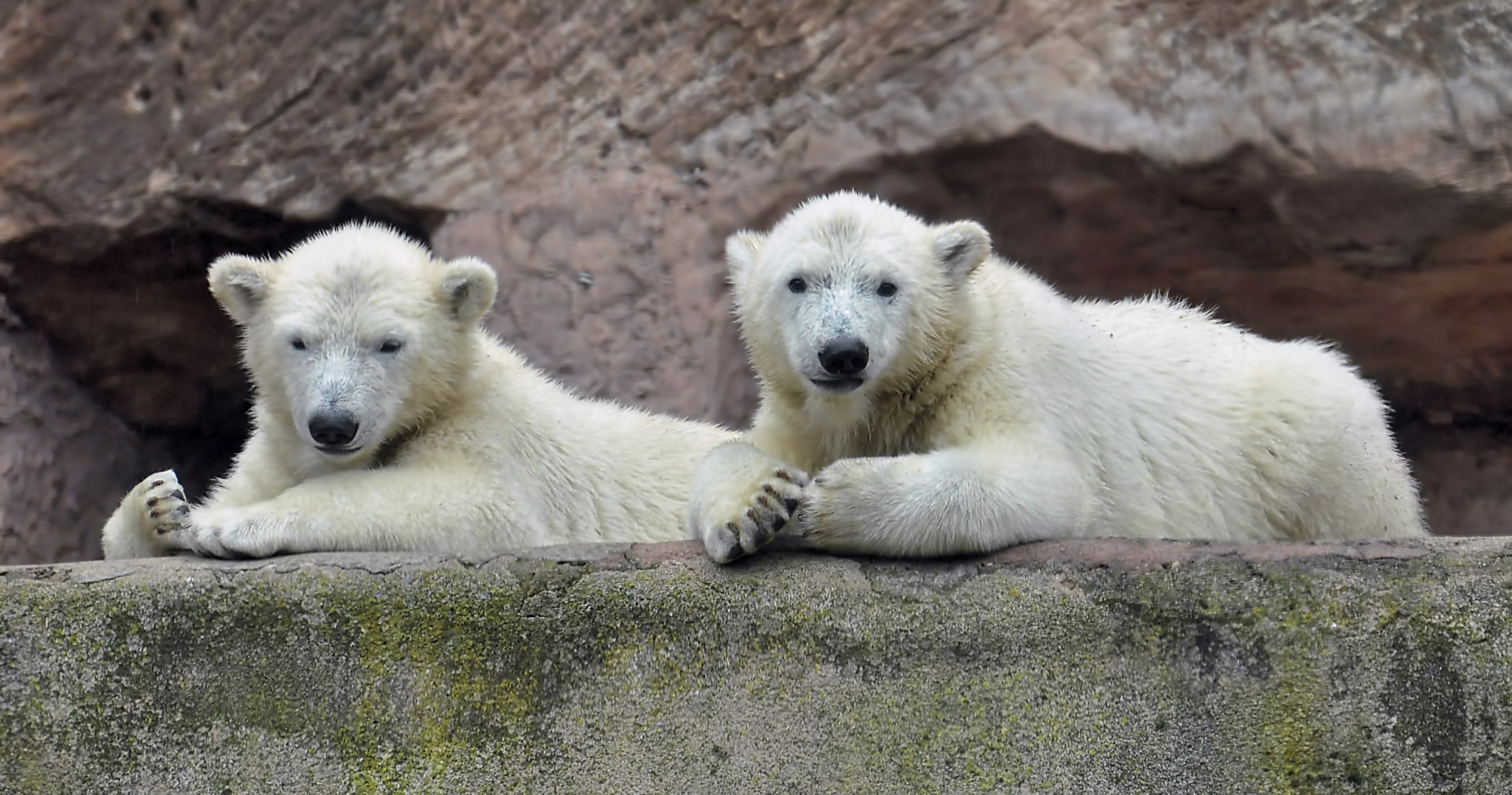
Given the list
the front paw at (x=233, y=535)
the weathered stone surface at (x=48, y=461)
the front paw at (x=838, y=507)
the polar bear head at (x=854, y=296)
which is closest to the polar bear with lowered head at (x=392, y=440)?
the front paw at (x=233, y=535)

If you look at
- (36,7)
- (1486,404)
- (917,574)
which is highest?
(36,7)

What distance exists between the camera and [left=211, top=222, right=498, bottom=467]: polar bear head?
389 centimetres

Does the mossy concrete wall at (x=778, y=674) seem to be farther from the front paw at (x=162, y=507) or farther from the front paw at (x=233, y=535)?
the front paw at (x=162, y=507)

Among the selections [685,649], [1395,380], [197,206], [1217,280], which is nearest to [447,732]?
[685,649]

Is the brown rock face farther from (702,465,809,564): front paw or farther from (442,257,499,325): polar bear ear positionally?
(702,465,809,564): front paw

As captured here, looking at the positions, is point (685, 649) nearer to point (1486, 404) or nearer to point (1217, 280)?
point (1217, 280)

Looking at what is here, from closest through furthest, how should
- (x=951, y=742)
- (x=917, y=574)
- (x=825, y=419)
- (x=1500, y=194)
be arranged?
(x=951, y=742) < (x=917, y=574) < (x=825, y=419) < (x=1500, y=194)

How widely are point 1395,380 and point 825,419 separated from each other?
9.68 ft

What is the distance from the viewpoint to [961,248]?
3760 millimetres

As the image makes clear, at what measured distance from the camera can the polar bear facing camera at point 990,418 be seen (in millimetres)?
3262

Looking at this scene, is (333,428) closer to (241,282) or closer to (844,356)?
(241,282)

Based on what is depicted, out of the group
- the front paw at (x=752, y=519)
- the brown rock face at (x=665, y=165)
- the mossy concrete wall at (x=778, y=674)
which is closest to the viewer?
the mossy concrete wall at (x=778, y=674)

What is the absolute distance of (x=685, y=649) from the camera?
125 inches

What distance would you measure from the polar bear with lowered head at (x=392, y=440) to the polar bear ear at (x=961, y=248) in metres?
1.19
